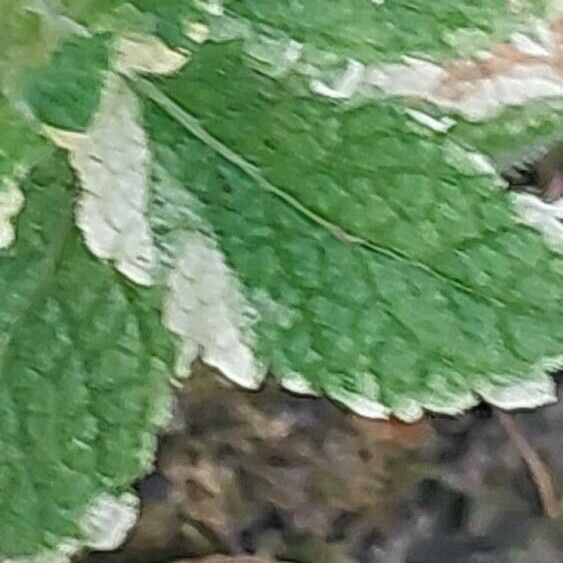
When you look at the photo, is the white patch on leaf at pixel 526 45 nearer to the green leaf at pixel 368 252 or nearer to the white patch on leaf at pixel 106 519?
the green leaf at pixel 368 252

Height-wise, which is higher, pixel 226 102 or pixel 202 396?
pixel 226 102

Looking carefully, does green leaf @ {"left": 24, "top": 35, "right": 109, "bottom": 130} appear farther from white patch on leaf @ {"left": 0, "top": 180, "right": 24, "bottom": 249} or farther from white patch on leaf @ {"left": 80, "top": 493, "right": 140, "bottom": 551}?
white patch on leaf @ {"left": 80, "top": 493, "right": 140, "bottom": 551}

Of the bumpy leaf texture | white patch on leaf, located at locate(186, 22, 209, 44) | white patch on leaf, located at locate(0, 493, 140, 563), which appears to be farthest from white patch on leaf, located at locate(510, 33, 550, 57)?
white patch on leaf, located at locate(0, 493, 140, 563)

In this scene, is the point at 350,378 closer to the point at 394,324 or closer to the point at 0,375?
the point at 394,324

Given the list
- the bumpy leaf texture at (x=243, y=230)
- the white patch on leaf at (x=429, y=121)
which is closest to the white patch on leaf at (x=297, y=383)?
the bumpy leaf texture at (x=243, y=230)

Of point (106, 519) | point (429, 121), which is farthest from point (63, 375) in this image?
point (429, 121)

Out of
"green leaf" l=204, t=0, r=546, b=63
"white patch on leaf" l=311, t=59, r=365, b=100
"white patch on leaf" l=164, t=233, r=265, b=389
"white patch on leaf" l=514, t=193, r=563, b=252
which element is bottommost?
"white patch on leaf" l=164, t=233, r=265, b=389

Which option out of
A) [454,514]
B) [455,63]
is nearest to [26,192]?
[455,63]
